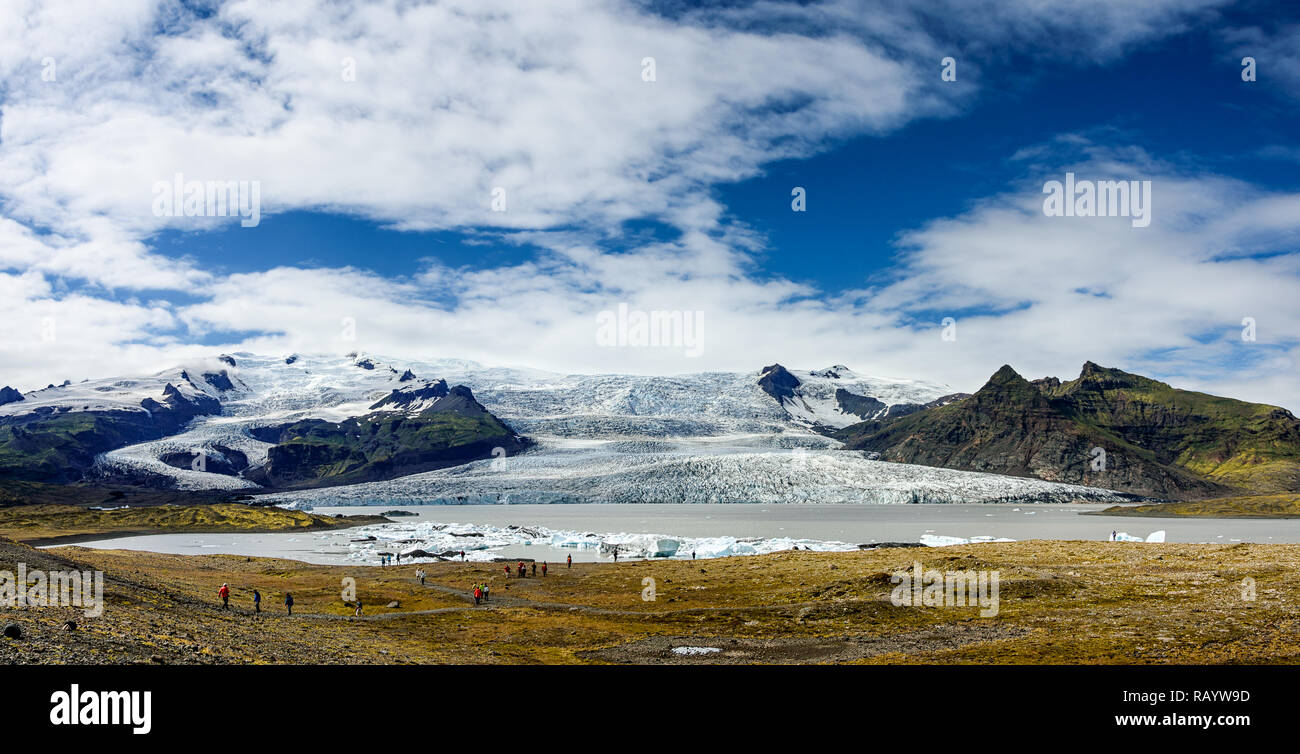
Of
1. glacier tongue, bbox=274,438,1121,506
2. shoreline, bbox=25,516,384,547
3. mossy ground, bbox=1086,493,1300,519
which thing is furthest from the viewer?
glacier tongue, bbox=274,438,1121,506

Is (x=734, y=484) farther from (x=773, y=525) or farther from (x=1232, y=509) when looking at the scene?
(x=1232, y=509)

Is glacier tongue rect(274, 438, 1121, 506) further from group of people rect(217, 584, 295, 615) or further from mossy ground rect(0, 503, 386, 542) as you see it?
group of people rect(217, 584, 295, 615)

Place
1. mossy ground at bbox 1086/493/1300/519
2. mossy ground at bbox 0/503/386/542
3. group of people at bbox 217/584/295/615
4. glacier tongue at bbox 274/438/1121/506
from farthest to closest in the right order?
glacier tongue at bbox 274/438/1121/506 → mossy ground at bbox 1086/493/1300/519 → mossy ground at bbox 0/503/386/542 → group of people at bbox 217/584/295/615

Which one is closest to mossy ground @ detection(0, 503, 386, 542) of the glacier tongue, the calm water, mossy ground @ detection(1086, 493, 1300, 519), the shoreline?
the shoreline

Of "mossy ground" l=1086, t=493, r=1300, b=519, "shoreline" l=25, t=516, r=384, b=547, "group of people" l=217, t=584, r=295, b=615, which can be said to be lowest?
"mossy ground" l=1086, t=493, r=1300, b=519
